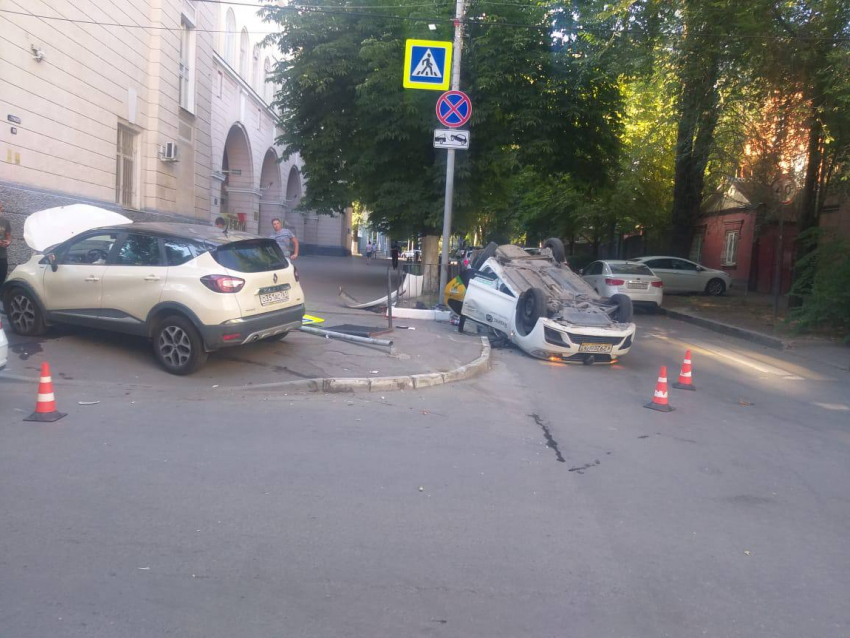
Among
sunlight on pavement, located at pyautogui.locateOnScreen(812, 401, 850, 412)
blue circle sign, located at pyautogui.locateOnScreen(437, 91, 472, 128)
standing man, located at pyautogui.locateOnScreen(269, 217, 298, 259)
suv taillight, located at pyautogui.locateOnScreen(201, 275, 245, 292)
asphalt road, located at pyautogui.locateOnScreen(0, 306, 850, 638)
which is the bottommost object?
asphalt road, located at pyautogui.locateOnScreen(0, 306, 850, 638)

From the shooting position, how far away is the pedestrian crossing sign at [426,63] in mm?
13766

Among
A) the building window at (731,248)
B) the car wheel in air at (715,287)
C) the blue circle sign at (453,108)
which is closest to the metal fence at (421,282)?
the blue circle sign at (453,108)

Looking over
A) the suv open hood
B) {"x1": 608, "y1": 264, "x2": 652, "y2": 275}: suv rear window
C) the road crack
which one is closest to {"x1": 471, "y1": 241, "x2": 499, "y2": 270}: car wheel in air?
the road crack

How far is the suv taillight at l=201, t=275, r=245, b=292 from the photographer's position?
8188 mm

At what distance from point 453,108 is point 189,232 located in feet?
22.8

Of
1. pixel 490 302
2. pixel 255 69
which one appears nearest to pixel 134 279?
pixel 490 302

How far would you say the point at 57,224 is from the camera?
1068cm

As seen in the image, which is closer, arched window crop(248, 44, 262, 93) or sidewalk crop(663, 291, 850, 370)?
A: sidewalk crop(663, 291, 850, 370)

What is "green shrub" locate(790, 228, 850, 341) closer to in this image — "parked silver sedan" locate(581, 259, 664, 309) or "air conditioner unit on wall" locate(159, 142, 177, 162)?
"parked silver sedan" locate(581, 259, 664, 309)

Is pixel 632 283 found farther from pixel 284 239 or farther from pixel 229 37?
pixel 229 37

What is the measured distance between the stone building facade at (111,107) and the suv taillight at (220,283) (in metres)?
7.06

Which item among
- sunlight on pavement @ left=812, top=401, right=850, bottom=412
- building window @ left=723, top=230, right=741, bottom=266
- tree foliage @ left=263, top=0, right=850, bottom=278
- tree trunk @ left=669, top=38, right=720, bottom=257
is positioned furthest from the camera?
building window @ left=723, top=230, right=741, bottom=266

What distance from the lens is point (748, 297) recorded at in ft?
78.4

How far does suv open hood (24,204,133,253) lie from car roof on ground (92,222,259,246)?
1.34m
